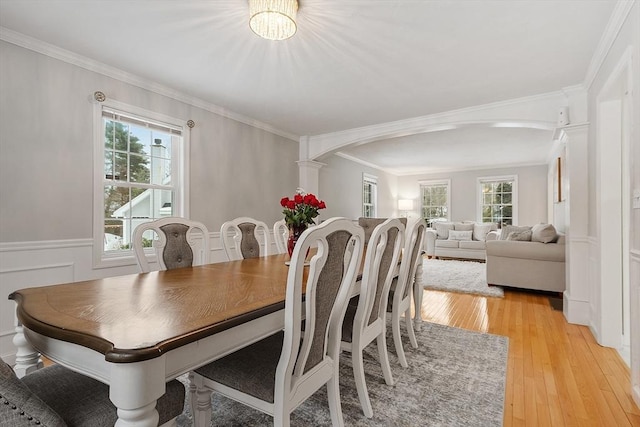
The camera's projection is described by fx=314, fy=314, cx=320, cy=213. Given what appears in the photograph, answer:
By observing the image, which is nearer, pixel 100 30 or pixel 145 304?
pixel 145 304

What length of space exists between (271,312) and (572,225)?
3368 millimetres

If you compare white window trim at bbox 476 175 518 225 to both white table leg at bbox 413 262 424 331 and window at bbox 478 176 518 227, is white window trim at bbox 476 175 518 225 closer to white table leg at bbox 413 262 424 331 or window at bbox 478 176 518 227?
window at bbox 478 176 518 227

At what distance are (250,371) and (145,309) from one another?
1.50ft

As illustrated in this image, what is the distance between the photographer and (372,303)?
1807 mm

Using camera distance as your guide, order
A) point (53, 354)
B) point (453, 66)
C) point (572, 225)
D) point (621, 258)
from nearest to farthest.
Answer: point (53, 354) → point (621, 258) → point (453, 66) → point (572, 225)

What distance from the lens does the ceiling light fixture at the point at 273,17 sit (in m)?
1.85

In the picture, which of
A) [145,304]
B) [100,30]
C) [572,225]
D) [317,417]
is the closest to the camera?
[145,304]

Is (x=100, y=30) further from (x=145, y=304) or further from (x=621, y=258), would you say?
(x=621, y=258)

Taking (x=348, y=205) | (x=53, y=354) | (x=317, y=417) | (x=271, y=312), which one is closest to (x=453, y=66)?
(x=271, y=312)

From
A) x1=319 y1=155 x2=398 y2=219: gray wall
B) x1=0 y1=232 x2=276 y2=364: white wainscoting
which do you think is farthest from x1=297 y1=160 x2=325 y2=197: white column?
x1=0 y1=232 x2=276 y2=364: white wainscoting

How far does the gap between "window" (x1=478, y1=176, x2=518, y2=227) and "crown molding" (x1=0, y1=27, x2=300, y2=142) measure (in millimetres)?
6795

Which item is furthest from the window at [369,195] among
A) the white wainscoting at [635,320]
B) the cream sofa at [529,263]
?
the white wainscoting at [635,320]

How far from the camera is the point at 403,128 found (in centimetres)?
433

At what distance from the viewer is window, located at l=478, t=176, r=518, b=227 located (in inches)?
314
